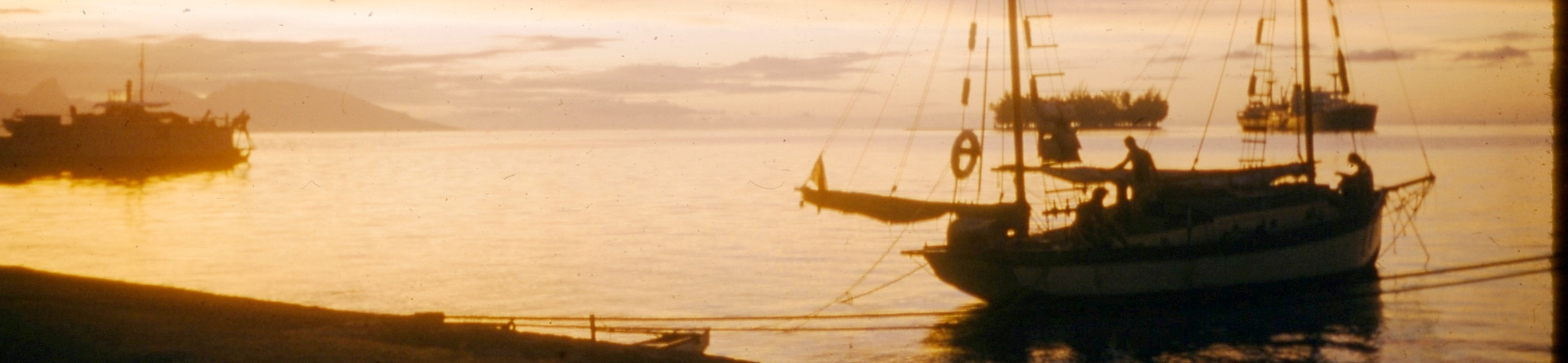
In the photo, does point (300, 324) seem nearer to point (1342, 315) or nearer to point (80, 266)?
point (1342, 315)

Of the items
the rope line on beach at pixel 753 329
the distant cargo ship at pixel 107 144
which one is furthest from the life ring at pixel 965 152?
the distant cargo ship at pixel 107 144

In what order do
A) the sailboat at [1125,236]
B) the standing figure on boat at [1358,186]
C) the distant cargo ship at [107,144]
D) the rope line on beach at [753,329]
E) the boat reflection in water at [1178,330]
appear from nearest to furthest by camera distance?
1. the rope line on beach at [753,329]
2. the boat reflection in water at [1178,330]
3. the sailboat at [1125,236]
4. the standing figure on boat at [1358,186]
5. the distant cargo ship at [107,144]

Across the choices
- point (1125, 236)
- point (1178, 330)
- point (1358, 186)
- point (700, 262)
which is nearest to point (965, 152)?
point (1125, 236)

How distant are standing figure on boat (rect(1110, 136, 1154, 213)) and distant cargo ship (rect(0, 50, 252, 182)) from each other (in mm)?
90622

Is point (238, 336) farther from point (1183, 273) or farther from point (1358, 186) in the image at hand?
point (1358, 186)

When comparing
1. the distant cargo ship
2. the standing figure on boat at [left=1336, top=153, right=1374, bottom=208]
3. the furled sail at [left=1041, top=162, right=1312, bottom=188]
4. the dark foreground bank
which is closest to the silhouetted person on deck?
the furled sail at [left=1041, top=162, right=1312, bottom=188]

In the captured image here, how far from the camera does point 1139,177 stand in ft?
82.3

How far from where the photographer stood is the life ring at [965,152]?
22.8 meters

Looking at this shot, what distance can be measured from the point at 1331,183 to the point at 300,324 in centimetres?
8094

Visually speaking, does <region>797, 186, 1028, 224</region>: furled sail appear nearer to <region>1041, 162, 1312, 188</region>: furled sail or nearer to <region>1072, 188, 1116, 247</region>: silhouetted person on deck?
<region>1072, 188, 1116, 247</region>: silhouetted person on deck

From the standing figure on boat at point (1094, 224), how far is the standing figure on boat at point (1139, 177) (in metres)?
0.88

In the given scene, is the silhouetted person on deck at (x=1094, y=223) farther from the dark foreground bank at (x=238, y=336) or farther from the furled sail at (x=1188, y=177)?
the dark foreground bank at (x=238, y=336)

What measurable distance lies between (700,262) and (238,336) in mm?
22947

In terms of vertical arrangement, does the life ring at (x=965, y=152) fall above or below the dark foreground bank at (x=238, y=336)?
above
